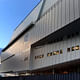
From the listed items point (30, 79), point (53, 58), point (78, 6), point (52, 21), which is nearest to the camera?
point (30, 79)

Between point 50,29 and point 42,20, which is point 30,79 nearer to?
point 50,29

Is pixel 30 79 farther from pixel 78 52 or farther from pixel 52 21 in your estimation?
pixel 52 21

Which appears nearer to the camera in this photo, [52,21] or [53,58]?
[52,21]

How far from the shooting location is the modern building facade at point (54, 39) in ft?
86.8

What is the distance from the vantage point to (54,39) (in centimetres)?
3412

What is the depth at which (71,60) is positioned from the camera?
2845 cm

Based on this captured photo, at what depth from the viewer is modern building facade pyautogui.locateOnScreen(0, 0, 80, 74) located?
26469 millimetres

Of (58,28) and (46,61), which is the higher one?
(58,28)

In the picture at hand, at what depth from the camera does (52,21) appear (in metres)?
30.7

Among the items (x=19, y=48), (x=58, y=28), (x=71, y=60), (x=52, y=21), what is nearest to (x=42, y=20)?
(x=52, y=21)

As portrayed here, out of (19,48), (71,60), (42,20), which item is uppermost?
(42,20)

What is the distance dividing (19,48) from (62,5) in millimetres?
25061

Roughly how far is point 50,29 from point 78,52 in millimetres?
6448

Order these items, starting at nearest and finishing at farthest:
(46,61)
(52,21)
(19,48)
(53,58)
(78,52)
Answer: (78,52) < (52,21) < (53,58) < (46,61) < (19,48)
